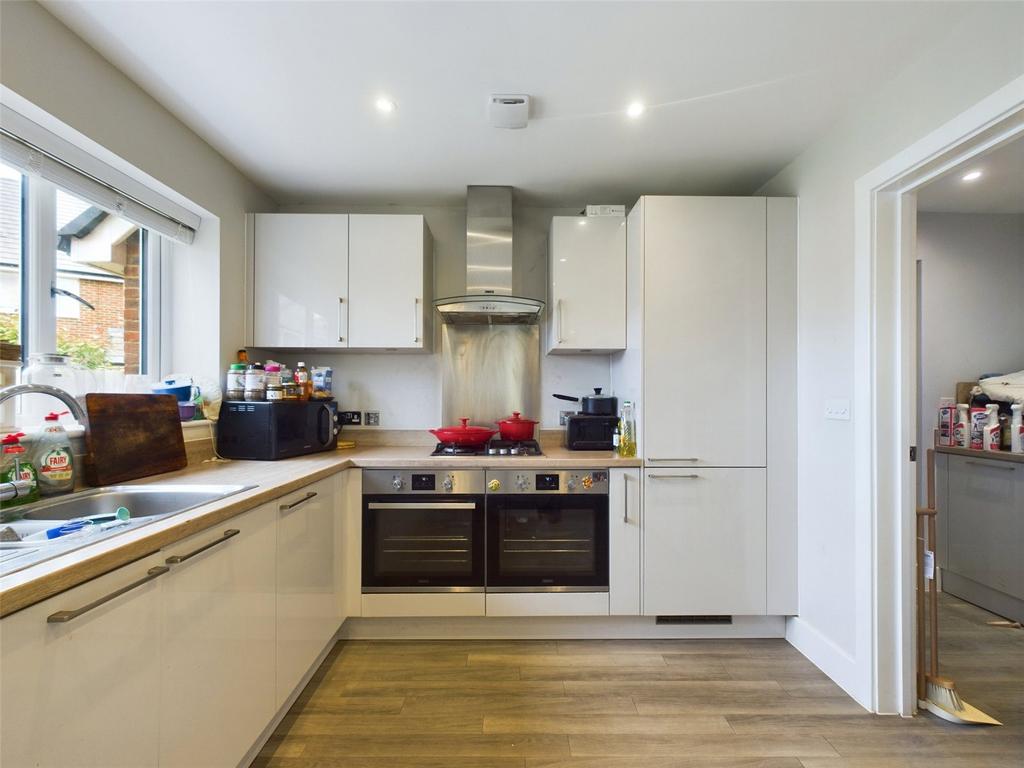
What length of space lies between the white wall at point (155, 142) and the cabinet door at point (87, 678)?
1463 mm

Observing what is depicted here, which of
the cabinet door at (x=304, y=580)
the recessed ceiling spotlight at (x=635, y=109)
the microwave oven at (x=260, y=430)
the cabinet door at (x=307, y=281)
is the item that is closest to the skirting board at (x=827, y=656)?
the cabinet door at (x=304, y=580)

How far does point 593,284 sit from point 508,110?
1.00m

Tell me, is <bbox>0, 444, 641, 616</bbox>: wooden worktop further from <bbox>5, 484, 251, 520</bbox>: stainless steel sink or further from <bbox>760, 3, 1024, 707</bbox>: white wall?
<bbox>760, 3, 1024, 707</bbox>: white wall

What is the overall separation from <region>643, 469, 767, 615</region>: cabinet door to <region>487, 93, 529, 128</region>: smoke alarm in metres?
1.71

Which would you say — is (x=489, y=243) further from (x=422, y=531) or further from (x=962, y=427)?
(x=962, y=427)

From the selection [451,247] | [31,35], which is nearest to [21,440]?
[31,35]

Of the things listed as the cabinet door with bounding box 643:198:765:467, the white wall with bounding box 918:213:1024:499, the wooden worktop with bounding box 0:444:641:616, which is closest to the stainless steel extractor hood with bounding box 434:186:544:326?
the cabinet door with bounding box 643:198:765:467

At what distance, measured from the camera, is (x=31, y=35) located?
1365 mm

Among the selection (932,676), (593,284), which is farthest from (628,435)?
(932,676)

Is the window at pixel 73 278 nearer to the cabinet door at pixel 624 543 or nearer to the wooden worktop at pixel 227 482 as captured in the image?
the wooden worktop at pixel 227 482

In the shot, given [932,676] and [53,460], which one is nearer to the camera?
[53,460]

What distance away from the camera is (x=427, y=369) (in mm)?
2941

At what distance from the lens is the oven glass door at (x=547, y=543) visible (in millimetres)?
2266

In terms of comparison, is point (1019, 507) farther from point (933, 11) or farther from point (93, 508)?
point (93, 508)
